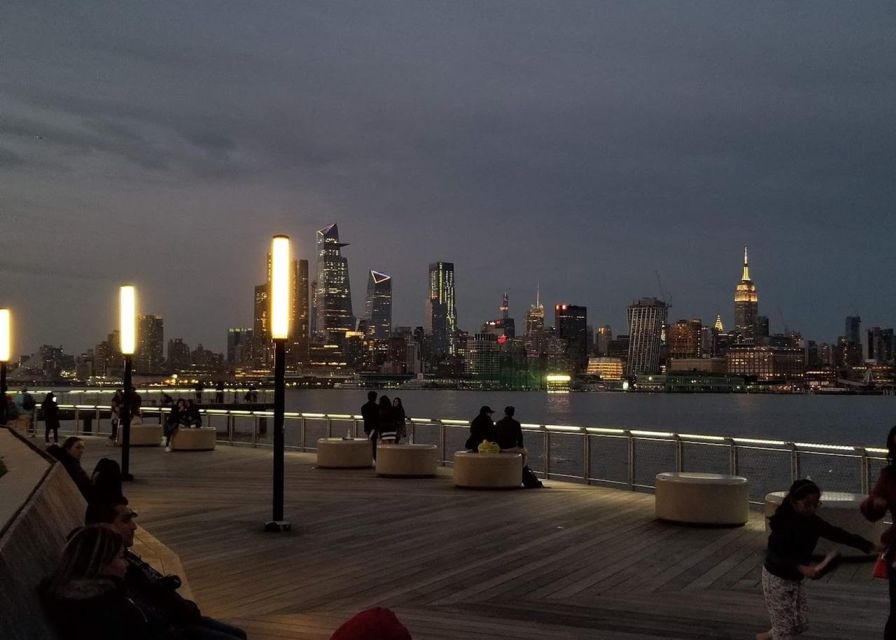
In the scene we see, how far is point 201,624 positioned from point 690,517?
7.86m

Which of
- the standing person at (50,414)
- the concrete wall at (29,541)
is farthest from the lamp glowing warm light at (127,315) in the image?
the standing person at (50,414)

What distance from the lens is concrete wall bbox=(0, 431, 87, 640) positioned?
3223mm

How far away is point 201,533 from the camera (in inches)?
407

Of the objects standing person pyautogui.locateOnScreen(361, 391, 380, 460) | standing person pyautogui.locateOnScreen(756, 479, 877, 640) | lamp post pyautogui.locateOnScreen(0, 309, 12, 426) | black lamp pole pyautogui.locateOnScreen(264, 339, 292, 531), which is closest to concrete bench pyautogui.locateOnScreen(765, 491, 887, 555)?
standing person pyautogui.locateOnScreen(756, 479, 877, 640)

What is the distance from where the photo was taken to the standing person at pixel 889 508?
5.29 meters

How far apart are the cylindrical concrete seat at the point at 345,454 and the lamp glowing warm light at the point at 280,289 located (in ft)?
24.6

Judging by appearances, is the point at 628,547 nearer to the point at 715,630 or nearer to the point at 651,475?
the point at 715,630

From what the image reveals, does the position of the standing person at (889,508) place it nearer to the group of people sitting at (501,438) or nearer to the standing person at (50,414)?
the group of people sitting at (501,438)

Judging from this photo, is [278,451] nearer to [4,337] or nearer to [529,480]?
[529,480]

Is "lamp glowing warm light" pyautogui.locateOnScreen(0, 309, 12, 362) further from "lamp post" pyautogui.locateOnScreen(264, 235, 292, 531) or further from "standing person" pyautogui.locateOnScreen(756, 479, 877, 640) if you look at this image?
"standing person" pyautogui.locateOnScreen(756, 479, 877, 640)

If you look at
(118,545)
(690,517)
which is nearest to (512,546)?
(690,517)

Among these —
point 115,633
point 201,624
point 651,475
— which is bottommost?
point 651,475

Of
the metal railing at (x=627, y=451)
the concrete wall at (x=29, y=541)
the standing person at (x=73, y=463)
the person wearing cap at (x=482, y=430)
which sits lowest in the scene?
the metal railing at (x=627, y=451)

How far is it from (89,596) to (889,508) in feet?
14.4
